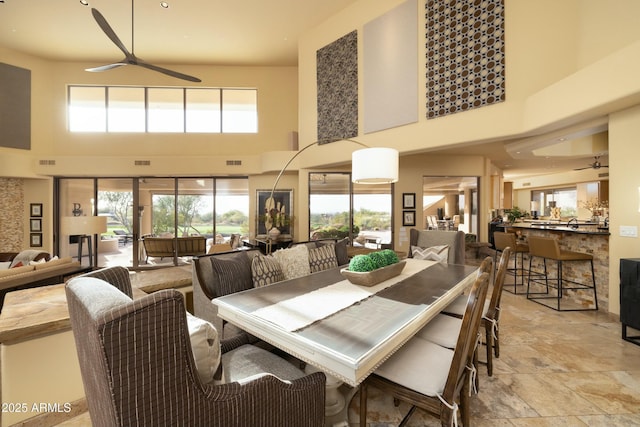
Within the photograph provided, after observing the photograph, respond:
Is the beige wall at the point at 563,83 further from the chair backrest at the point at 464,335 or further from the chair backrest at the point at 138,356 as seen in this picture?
the chair backrest at the point at 138,356

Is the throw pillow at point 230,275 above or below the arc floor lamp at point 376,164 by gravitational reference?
below

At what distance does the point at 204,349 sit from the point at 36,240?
8841 mm

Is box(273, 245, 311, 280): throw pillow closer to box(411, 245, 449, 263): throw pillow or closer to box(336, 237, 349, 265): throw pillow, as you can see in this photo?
box(336, 237, 349, 265): throw pillow

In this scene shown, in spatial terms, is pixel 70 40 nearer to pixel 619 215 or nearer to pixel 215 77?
pixel 215 77

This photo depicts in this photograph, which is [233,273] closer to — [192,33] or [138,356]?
[138,356]

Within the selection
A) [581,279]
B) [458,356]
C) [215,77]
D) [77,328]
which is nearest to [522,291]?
[581,279]

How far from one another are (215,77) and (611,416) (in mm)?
9132

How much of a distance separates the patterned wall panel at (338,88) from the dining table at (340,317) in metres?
3.67

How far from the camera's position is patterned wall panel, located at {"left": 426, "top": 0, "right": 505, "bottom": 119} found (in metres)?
3.91

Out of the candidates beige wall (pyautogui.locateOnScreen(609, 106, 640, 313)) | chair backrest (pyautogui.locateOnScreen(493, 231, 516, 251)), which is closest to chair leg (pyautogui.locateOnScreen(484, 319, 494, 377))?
beige wall (pyautogui.locateOnScreen(609, 106, 640, 313))

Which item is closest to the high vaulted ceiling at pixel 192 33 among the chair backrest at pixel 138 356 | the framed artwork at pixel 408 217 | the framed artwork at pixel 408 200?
the framed artwork at pixel 408 200

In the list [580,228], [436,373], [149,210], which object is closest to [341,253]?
[436,373]

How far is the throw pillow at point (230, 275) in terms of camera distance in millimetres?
2330

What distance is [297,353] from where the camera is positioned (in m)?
1.33
